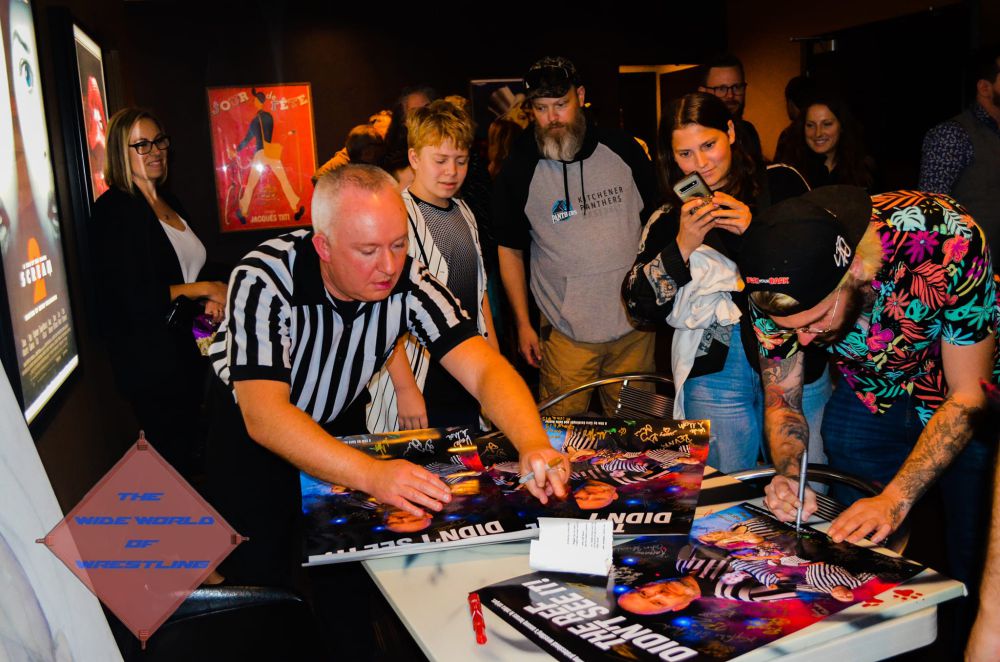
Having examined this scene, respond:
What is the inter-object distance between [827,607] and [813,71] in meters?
7.32

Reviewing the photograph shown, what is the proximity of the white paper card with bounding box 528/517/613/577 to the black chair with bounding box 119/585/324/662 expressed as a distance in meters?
0.63

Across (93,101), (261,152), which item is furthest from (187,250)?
(261,152)

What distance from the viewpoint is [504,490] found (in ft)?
5.81

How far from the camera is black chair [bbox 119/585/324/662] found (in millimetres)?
1710

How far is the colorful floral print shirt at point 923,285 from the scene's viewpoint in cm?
166

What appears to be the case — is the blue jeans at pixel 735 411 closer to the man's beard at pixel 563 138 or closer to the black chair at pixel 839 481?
the black chair at pixel 839 481

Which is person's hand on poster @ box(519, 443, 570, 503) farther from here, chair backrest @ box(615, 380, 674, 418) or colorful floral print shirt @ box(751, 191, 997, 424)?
chair backrest @ box(615, 380, 674, 418)

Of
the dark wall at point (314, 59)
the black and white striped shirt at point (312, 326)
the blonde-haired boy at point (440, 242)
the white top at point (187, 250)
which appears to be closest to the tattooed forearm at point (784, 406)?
the black and white striped shirt at point (312, 326)

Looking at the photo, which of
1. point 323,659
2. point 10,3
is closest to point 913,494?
point 323,659

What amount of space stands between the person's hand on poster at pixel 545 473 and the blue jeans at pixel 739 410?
2.33 feet

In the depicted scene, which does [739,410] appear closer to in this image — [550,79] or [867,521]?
[867,521]

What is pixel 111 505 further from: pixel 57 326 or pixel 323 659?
pixel 57 326

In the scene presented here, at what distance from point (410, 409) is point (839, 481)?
3.91 ft

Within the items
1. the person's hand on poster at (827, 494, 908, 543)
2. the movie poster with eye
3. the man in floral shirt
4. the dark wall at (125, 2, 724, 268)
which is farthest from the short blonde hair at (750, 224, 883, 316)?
the dark wall at (125, 2, 724, 268)
